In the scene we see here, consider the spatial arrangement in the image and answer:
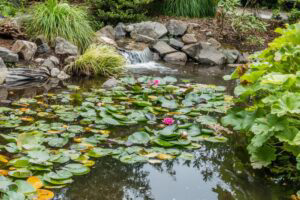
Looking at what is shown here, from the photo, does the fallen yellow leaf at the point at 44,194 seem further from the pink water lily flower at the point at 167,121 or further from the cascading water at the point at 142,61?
the cascading water at the point at 142,61

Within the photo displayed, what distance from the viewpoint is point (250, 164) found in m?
3.04

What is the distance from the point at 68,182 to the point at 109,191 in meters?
0.29

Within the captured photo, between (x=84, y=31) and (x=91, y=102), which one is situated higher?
(x=84, y=31)

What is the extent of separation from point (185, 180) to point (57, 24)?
5383 millimetres

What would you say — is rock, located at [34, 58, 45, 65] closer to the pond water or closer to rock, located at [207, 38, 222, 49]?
the pond water

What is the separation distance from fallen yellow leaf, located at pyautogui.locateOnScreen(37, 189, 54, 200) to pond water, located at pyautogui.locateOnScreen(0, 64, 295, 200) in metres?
0.07

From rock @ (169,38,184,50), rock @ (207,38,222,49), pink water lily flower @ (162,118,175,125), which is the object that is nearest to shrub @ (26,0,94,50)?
rock @ (169,38,184,50)

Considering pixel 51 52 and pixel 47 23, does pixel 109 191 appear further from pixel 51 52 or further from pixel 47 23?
pixel 47 23

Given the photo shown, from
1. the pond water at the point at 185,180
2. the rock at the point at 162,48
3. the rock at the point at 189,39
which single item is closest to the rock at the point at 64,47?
the rock at the point at 162,48

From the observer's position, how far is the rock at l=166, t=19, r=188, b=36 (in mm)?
9500

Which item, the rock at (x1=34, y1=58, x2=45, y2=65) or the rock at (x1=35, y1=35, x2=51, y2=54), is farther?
the rock at (x1=35, y1=35, x2=51, y2=54)

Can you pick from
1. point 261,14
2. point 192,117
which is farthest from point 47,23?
point 261,14

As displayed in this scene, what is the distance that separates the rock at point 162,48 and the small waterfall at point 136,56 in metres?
0.28

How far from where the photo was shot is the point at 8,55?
5945 millimetres
